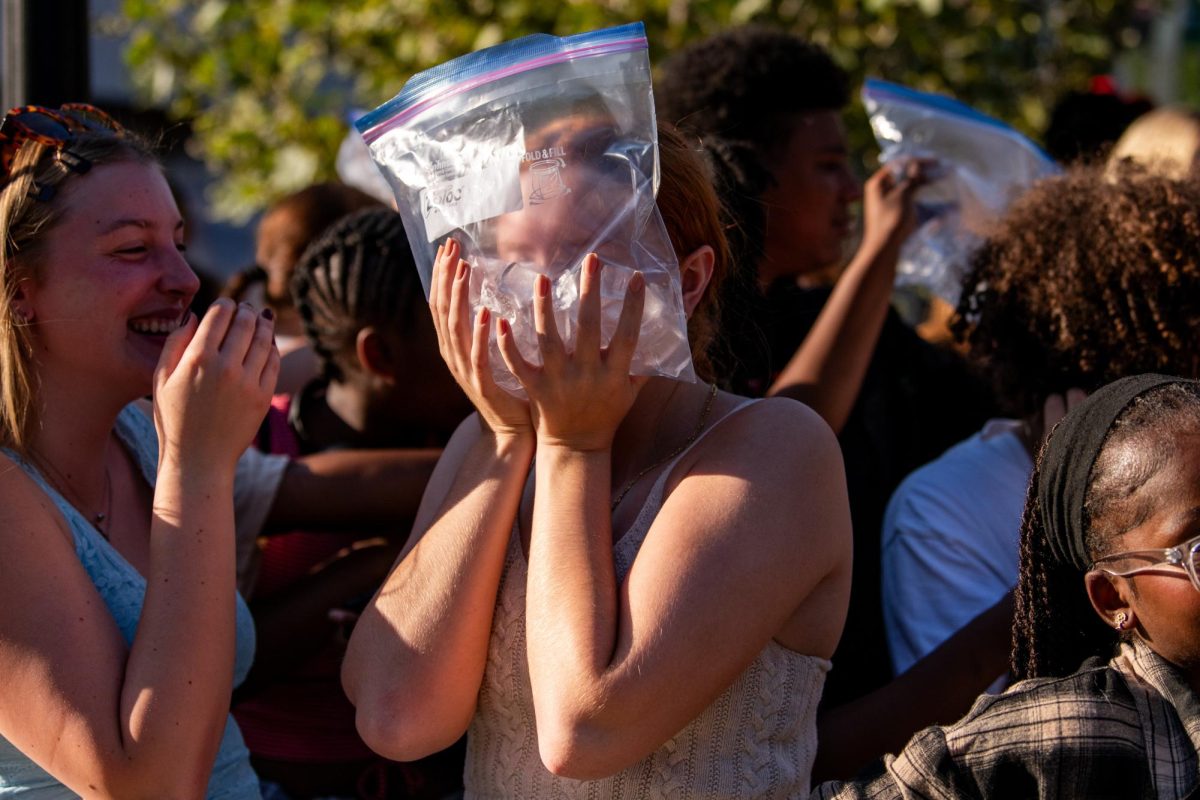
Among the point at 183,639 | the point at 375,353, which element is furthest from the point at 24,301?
the point at 375,353

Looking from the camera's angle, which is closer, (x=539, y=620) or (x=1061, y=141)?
(x=539, y=620)

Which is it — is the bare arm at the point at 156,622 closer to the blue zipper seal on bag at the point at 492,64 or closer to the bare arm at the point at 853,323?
the blue zipper seal on bag at the point at 492,64

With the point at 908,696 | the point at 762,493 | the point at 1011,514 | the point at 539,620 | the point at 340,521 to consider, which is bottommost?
the point at 340,521

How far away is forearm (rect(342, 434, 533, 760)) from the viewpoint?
1.77 metres

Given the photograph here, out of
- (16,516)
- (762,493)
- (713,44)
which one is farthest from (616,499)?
(713,44)

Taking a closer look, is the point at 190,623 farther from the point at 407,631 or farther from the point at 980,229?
the point at 980,229

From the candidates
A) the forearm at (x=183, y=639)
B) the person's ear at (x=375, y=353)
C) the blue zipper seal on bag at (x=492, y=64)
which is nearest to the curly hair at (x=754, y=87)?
the person's ear at (x=375, y=353)

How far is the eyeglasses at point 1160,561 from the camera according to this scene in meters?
1.57

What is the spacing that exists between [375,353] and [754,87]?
1178 millimetres

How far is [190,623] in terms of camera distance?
6.10 ft

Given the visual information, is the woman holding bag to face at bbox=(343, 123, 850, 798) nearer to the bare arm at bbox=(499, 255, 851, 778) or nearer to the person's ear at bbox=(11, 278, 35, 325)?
the bare arm at bbox=(499, 255, 851, 778)

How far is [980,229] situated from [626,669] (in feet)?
6.04

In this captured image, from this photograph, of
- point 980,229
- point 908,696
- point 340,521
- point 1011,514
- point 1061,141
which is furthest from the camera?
point 1061,141

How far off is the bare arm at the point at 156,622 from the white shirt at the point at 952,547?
1.22m
